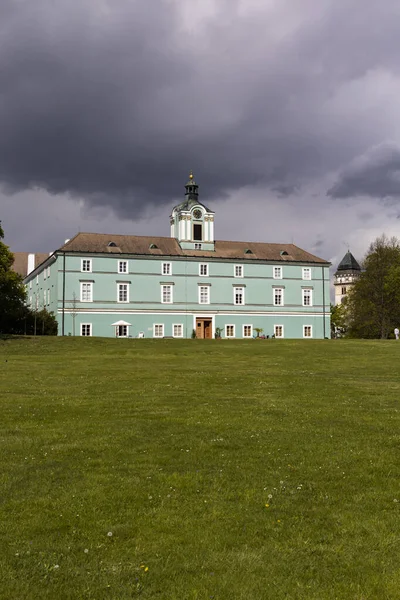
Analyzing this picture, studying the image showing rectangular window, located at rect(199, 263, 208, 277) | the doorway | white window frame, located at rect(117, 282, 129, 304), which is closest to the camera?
white window frame, located at rect(117, 282, 129, 304)

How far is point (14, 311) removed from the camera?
59.3 meters

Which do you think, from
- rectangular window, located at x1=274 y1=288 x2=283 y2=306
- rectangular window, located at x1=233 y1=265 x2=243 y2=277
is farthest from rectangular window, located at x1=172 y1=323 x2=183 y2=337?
rectangular window, located at x1=274 y1=288 x2=283 y2=306

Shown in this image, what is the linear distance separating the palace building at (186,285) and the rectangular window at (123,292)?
0.13 m

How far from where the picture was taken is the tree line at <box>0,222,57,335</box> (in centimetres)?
5497

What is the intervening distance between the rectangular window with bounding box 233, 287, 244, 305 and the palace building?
5.4 inches

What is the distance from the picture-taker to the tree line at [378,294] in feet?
257

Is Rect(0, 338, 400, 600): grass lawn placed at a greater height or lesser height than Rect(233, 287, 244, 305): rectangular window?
lesser

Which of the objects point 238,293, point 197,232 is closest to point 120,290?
point 197,232

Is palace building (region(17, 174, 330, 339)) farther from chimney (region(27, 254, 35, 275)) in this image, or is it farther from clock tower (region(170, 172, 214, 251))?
chimney (region(27, 254, 35, 275))

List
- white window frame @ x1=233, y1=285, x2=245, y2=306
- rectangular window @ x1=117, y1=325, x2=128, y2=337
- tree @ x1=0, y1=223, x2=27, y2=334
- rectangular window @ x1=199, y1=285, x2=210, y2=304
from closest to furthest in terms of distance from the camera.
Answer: tree @ x1=0, y1=223, x2=27, y2=334 → rectangular window @ x1=117, y1=325, x2=128, y2=337 → rectangular window @ x1=199, y1=285, x2=210, y2=304 → white window frame @ x1=233, y1=285, x2=245, y2=306

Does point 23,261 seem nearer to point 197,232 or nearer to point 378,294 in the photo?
point 197,232

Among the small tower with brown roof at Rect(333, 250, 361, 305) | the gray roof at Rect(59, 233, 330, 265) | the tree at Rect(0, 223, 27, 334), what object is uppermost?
the small tower with brown roof at Rect(333, 250, 361, 305)

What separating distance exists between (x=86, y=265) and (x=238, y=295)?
2074 centimetres

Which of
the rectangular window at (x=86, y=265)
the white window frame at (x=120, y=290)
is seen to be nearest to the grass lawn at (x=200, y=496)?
the rectangular window at (x=86, y=265)
